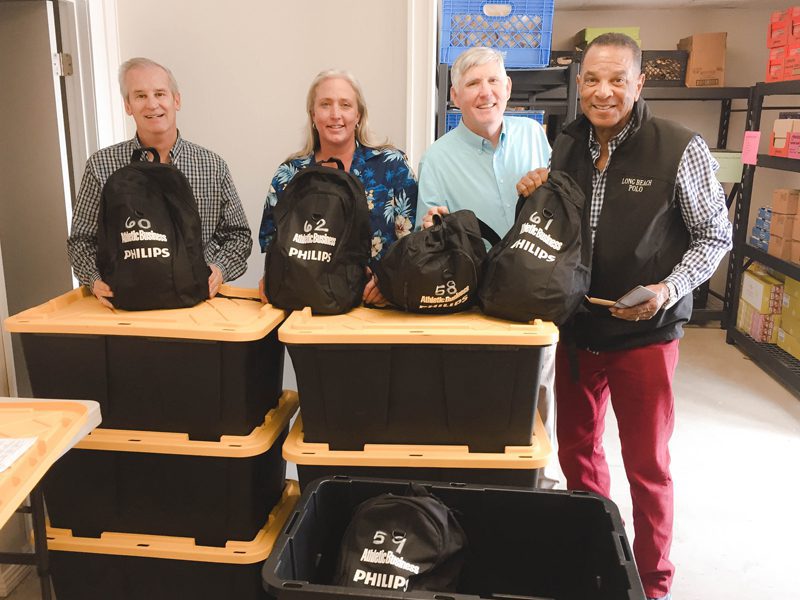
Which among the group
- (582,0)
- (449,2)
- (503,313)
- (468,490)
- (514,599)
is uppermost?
(582,0)

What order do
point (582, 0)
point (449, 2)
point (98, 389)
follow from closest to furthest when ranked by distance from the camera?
point (98, 389) < point (449, 2) < point (582, 0)

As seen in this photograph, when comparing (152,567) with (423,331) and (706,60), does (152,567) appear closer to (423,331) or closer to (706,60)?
(423,331)

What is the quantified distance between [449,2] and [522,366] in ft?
6.52

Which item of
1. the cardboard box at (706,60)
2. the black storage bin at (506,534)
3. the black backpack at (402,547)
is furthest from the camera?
the cardboard box at (706,60)

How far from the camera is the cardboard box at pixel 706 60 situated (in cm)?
479

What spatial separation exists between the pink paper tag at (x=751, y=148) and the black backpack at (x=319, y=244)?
3582 millimetres

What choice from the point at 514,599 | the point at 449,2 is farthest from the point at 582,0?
the point at 514,599

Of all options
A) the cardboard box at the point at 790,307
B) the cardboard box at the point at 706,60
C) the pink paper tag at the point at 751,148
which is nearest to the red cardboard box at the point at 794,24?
the pink paper tag at the point at 751,148

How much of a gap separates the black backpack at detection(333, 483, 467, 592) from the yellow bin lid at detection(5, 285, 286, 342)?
1.73ft

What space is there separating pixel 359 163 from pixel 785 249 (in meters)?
3.19

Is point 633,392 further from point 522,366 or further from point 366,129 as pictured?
point 366,129

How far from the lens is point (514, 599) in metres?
1.66

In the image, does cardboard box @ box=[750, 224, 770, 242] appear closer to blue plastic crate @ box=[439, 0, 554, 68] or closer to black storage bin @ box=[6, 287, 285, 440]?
blue plastic crate @ box=[439, 0, 554, 68]

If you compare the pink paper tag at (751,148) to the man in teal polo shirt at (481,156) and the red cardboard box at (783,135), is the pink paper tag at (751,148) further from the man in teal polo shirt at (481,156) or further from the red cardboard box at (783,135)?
the man in teal polo shirt at (481,156)
